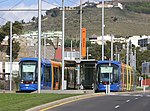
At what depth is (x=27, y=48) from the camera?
112750 millimetres

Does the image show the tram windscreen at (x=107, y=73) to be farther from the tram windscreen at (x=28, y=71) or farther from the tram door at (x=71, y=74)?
the tram windscreen at (x=28, y=71)

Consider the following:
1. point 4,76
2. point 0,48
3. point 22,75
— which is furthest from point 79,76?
point 0,48

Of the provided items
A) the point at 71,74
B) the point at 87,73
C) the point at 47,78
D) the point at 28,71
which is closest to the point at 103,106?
the point at 28,71

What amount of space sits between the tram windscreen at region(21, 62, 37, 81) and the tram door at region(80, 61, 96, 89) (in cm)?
705

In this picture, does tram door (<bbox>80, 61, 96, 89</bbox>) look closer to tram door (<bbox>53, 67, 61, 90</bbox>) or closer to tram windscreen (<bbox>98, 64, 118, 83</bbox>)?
tram windscreen (<bbox>98, 64, 118, 83</bbox>)

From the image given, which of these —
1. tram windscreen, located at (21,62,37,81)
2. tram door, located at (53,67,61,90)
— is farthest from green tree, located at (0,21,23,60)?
tram windscreen, located at (21,62,37,81)

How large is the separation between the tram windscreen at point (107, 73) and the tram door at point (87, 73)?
0.96 m

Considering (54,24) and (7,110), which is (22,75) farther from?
(54,24)

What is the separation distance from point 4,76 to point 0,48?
42.2 feet

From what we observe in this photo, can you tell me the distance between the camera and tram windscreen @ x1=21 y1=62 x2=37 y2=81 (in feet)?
167

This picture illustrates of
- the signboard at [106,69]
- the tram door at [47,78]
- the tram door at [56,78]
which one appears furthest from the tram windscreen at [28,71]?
the signboard at [106,69]

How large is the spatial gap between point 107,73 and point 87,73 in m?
2.86

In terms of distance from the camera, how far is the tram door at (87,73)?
56.2m

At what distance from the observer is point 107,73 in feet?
180
